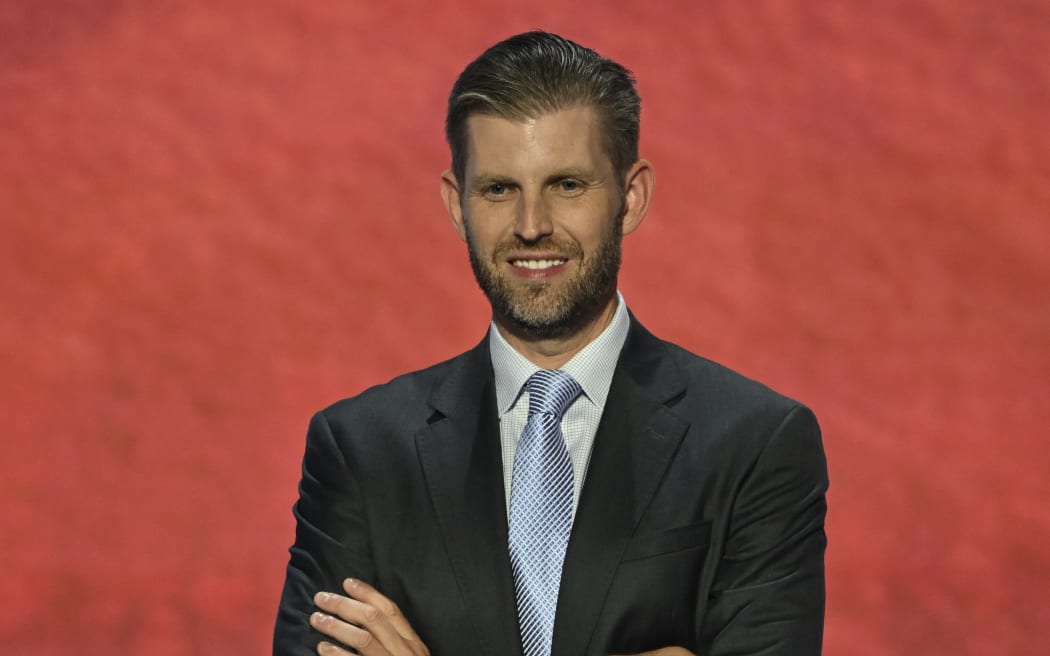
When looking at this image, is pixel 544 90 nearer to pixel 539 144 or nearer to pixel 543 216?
pixel 539 144

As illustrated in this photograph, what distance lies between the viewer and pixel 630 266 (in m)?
4.33

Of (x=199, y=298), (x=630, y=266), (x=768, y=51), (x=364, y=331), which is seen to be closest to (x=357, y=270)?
(x=364, y=331)

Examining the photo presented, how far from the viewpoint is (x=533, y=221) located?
2.24m

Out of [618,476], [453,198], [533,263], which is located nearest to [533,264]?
[533,263]

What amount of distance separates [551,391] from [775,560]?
0.43 meters

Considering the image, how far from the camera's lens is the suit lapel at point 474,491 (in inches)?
88.6

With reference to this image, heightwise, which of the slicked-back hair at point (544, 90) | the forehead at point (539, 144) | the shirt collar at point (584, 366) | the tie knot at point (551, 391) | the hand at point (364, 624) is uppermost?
the slicked-back hair at point (544, 90)

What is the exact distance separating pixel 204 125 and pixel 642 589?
2.69 meters

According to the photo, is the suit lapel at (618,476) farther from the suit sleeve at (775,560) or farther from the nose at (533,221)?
the nose at (533,221)

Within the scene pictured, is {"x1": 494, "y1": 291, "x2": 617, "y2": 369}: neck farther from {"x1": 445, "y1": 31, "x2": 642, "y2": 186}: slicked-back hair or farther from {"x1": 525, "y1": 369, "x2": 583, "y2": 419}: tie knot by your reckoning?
{"x1": 445, "y1": 31, "x2": 642, "y2": 186}: slicked-back hair

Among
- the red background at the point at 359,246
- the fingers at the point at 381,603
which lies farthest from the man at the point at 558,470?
the red background at the point at 359,246

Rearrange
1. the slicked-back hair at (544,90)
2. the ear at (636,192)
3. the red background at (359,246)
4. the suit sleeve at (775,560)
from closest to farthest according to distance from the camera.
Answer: the suit sleeve at (775,560) → the slicked-back hair at (544,90) → the ear at (636,192) → the red background at (359,246)

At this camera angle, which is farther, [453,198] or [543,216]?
[453,198]

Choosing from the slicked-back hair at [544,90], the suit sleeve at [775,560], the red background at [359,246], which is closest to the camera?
the suit sleeve at [775,560]
